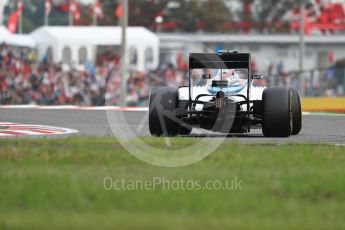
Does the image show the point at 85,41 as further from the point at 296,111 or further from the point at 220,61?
the point at 220,61

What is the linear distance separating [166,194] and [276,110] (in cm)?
777

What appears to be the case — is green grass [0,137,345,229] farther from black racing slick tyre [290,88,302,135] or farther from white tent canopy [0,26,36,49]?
white tent canopy [0,26,36,49]

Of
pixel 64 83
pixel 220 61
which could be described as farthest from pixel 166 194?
pixel 64 83

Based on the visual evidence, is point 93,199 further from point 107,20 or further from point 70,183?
point 107,20

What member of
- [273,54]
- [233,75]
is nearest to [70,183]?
[233,75]

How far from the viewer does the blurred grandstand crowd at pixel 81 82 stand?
3600cm

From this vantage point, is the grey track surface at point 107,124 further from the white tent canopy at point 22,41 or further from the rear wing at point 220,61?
the white tent canopy at point 22,41

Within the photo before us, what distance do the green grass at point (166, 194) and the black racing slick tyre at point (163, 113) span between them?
4.38m

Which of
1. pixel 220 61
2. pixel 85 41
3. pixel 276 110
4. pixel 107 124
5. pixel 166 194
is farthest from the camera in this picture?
pixel 85 41

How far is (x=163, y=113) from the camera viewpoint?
16.9 m

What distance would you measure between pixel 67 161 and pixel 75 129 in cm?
813

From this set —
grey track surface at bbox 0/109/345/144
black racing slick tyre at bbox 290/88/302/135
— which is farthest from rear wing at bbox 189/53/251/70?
grey track surface at bbox 0/109/345/144

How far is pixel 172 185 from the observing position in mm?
9719

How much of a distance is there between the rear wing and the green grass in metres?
4.40
